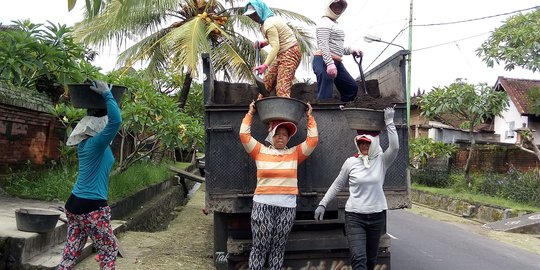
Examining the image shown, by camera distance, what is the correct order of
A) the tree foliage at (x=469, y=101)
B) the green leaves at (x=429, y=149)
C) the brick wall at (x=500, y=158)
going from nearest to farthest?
the tree foliage at (x=469, y=101) → the brick wall at (x=500, y=158) → the green leaves at (x=429, y=149)

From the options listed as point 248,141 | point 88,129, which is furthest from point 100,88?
point 248,141

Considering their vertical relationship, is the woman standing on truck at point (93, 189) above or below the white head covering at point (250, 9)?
below

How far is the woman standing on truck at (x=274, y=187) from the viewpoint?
15.1 ft

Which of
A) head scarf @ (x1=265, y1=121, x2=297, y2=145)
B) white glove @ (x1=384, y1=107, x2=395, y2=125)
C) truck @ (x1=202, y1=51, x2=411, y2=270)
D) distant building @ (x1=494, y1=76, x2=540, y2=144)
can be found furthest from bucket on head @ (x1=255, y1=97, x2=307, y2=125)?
distant building @ (x1=494, y1=76, x2=540, y2=144)

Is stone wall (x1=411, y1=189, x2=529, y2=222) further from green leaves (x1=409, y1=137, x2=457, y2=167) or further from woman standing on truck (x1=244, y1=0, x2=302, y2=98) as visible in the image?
woman standing on truck (x1=244, y1=0, x2=302, y2=98)

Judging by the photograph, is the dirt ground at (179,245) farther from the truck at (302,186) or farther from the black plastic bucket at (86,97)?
the black plastic bucket at (86,97)

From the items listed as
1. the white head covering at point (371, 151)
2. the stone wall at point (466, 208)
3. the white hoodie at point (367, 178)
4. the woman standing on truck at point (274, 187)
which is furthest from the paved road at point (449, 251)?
the woman standing on truck at point (274, 187)

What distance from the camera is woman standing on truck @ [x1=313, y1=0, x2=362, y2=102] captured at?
6.02 meters

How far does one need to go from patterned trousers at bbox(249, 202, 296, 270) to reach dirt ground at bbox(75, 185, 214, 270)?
1798mm

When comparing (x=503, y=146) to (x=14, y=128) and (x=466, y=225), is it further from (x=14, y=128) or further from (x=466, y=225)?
(x=14, y=128)

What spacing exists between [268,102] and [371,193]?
121 cm

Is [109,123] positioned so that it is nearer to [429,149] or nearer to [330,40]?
[330,40]

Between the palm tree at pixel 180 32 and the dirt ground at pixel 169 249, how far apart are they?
552cm

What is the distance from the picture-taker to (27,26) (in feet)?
16.5
